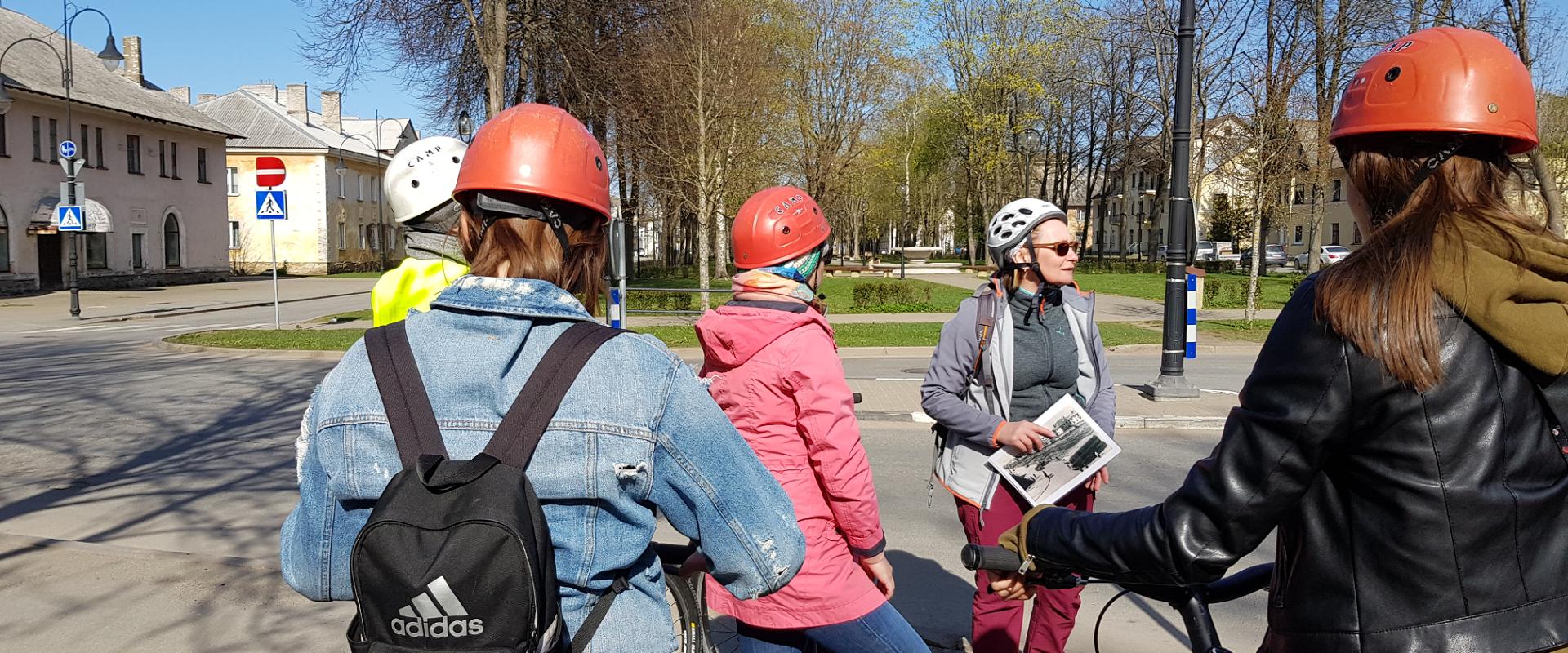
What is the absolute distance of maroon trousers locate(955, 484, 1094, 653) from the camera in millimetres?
3703

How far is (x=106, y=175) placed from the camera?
4031 centimetres

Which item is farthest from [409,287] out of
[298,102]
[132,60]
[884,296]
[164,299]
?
[298,102]

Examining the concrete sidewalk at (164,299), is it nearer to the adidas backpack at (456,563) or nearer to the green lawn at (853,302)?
the green lawn at (853,302)

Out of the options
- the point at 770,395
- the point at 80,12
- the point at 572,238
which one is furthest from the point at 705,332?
the point at 80,12

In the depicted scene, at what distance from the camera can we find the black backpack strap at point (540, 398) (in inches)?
61.3

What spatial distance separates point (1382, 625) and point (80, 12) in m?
35.1

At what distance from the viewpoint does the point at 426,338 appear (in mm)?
1677

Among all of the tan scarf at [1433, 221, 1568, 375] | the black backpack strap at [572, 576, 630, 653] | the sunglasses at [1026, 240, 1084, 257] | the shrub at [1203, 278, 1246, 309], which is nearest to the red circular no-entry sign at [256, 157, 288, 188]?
the sunglasses at [1026, 240, 1084, 257]

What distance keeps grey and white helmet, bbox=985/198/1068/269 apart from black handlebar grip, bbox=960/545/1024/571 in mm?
2012

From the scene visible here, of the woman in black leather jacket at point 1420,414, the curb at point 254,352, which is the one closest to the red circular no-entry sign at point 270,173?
the curb at point 254,352

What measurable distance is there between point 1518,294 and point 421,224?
302cm

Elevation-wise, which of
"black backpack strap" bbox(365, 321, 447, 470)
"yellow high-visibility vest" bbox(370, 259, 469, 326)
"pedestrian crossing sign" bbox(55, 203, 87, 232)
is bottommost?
"black backpack strap" bbox(365, 321, 447, 470)

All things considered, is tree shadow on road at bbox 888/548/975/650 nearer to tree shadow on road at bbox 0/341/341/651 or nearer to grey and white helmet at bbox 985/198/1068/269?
grey and white helmet at bbox 985/198/1068/269

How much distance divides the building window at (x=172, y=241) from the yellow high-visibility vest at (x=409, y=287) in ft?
155
